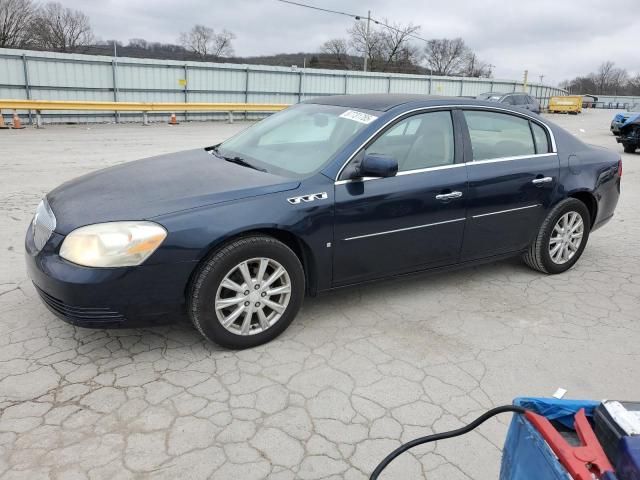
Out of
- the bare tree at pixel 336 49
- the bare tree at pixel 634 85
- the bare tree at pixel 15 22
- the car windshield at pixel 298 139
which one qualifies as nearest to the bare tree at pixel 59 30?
the bare tree at pixel 15 22

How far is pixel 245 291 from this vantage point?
127 inches

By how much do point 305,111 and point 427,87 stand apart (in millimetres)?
27962

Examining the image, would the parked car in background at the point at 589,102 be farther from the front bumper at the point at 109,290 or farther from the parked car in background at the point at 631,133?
the front bumper at the point at 109,290

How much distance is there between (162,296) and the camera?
3021mm

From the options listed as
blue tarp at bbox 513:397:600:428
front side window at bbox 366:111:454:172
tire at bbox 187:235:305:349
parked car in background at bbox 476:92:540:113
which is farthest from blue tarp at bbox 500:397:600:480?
parked car in background at bbox 476:92:540:113

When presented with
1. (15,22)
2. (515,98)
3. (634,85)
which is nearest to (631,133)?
(515,98)

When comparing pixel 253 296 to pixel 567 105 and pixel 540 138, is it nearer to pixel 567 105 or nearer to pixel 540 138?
pixel 540 138

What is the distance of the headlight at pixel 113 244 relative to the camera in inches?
114

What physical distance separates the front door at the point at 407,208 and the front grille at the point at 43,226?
5.63 ft

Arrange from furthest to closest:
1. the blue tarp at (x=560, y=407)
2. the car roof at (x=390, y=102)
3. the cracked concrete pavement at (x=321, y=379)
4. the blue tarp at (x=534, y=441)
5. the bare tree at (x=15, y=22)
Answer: the bare tree at (x=15, y=22) < the car roof at (x=390, y=102) < the cracked concrete pavement at (x=321, y=379) < the blue tarp at (x=560, y=407) < the blue tarp at (x=534, y=441)

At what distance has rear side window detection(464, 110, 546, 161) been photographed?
13.8 feet

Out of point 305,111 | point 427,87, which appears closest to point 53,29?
point 427,87

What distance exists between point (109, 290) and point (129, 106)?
1723 centimetres

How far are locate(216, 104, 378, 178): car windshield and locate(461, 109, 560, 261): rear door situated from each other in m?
0.97
